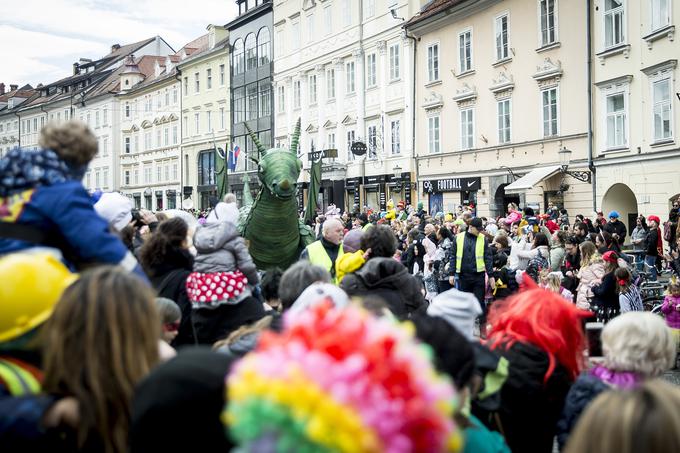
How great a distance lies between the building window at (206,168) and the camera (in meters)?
59.8

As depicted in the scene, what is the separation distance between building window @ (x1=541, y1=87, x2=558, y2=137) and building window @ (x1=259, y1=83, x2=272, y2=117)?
82.1 feet

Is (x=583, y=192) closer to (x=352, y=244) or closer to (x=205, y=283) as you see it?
(x=352, y=244)

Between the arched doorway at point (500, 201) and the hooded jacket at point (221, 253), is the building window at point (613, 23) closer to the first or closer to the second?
the arched doorway at point (500, 201)

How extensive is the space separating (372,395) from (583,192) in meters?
25.6

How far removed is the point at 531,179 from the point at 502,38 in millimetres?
5842

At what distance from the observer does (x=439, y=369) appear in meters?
2.88

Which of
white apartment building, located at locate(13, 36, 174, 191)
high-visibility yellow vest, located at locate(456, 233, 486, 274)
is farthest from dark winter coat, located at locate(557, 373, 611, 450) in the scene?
white apartment building, located at locate(13, 36, 174, 191)

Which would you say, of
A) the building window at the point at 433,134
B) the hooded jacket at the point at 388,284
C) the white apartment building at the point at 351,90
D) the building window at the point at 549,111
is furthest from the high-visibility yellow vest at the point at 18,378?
the building window at the point at 433,134

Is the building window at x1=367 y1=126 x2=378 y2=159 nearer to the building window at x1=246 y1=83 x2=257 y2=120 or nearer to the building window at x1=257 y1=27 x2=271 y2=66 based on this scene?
the building window at x1=257 y1=27 x2=271 y2=66

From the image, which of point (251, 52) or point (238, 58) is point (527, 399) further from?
point (238, 58)

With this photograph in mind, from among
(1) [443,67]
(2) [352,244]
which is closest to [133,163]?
(1) [443,67]

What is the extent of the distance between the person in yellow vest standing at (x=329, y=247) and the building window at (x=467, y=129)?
2471 cm

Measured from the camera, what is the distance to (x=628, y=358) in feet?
11.8

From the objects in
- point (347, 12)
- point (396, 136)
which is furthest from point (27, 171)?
point (347, 12)
